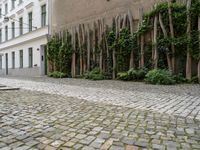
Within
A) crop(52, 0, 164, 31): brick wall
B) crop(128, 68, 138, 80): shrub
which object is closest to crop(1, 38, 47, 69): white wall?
crop(52, 0, 164, 31): brick wall

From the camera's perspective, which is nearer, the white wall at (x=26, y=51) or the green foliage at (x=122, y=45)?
the green foliage at (x=122, y=45)

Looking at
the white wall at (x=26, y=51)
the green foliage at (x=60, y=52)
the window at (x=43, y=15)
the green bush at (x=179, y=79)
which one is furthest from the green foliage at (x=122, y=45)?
the window at (x=43, y=15)

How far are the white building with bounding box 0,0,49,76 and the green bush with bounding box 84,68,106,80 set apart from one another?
7.43 m

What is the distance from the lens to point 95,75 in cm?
1348

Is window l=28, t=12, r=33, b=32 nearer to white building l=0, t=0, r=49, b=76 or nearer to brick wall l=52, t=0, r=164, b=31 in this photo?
white building l=0, t=0, r=49, b=76

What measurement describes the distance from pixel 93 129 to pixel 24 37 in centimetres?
2224

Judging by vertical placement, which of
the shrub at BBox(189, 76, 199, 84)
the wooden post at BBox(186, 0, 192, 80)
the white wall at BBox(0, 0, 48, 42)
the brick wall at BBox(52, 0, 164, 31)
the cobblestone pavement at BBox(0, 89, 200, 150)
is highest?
the white wall at BBox(0, 0, 48, 42)

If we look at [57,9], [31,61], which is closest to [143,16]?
[57,9]

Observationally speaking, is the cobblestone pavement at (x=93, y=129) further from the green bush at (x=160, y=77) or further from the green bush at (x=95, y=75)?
the green bush at (x=95, y=75)

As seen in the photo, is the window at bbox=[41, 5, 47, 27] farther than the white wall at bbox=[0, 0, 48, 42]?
Result: No

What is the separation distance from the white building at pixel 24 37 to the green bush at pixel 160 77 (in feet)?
39.0

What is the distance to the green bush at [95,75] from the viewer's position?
13418 millimetres

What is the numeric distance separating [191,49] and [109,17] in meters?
6.09

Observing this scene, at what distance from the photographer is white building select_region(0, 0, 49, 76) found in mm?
21047
